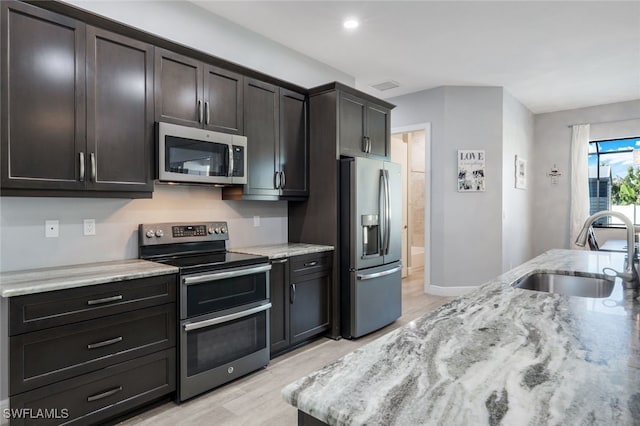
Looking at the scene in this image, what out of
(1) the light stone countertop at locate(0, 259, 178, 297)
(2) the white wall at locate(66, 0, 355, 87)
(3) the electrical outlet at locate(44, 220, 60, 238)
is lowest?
(1) the light stone countertop at locate(0, 259, 178, 297)

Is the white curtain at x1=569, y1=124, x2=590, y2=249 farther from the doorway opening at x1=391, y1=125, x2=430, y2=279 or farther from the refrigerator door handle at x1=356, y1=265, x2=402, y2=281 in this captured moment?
the refrigerator door handle at x1=356, y1=265, x2=402, y2=281

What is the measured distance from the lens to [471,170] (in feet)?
16.7

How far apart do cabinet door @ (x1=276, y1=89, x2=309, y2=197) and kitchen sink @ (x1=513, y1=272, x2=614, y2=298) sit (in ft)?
7.00

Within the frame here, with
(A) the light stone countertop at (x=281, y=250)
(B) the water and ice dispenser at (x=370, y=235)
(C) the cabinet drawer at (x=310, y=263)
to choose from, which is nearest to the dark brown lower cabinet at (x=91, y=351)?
(A) the light stone countertop at (x=281, y=250)

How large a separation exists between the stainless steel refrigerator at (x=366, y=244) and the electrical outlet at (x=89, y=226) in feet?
6.63

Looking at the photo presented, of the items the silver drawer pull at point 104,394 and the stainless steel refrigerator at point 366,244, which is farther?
the stainless steel refrigerator at point 366,244

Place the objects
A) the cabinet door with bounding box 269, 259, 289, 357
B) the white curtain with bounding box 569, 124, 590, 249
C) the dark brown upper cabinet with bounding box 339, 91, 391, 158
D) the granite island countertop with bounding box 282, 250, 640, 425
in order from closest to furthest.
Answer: the granite island countertop with bounding box 282, 250, 640, 425
the cabinet door with bounding box 269, 259, 289, 357
the dark brown upper cabinet with bounding box 339, 91, 391, 158
the white curtain with bounding box 569, 124, 590, 249

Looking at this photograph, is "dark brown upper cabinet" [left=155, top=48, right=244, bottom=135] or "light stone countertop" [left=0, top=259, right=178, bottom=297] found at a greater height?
"dark brown upper cabinet" [left=155, top=48, right=244, bottom=135]

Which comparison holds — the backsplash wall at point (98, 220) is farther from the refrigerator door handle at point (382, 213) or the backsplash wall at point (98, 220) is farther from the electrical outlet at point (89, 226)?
the refrigerator door handle at point (382, 213)

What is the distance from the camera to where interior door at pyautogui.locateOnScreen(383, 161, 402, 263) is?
3838 mm

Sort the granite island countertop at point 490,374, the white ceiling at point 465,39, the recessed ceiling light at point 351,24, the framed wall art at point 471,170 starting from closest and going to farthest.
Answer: the granite island countertop at point 490,374 < the white ceiling at point 465,39 < the recessed ceiling light at point 351,24 < the framed wall art at point 471,170

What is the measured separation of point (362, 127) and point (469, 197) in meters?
2.22

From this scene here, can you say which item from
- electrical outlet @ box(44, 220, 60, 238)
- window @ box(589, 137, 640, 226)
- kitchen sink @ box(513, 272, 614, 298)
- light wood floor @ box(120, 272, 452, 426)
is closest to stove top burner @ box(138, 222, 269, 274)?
electrical outlet @ box(44, 220, 60, 238)

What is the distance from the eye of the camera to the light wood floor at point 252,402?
2174 millimetres
